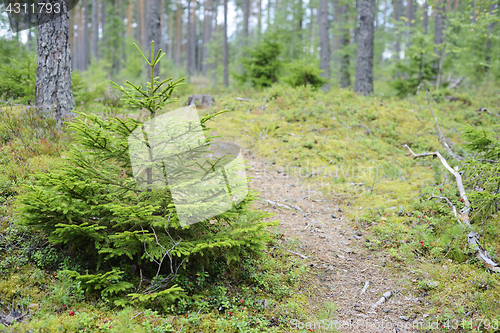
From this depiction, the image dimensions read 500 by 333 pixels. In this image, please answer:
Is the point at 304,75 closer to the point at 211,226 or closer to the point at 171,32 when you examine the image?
the point at 211,226

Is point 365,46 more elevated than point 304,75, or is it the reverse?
point 365,46

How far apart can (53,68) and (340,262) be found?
7068 millimetres

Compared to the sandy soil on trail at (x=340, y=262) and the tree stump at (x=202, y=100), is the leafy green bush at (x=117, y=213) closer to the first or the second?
the sandy soil on trail at (x=340, y=262)

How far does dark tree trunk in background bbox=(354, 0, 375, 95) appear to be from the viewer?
1242 cm

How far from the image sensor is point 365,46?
12.6m

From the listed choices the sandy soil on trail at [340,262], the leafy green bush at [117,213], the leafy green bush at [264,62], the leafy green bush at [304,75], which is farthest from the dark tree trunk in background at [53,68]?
the leafy green bush at [304,75]

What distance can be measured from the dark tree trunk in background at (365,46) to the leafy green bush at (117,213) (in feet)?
36.9

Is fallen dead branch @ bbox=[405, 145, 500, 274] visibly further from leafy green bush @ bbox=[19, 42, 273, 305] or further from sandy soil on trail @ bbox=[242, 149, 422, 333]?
leafy green bush @ bbox=[19, 42, 273, 305]

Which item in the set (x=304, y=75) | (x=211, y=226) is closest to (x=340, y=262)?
(x=211, y=226)

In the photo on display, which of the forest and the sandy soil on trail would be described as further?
the sandy soil on trail

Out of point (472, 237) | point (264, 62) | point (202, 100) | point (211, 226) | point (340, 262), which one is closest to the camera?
point (211, 226)

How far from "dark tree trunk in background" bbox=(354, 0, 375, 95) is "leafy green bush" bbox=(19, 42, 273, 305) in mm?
11242

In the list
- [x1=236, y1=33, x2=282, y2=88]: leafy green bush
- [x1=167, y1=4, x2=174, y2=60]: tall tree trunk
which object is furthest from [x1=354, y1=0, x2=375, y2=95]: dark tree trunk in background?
[x1=167, y1=4, x2=174, y2=60]: tall tree trunk

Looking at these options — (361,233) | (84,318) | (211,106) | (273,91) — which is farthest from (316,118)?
(84,318)
